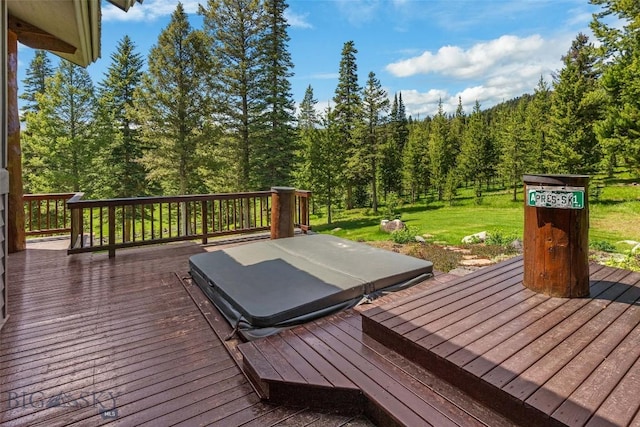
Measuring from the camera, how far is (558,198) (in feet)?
8.06

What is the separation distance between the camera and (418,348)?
1.89m

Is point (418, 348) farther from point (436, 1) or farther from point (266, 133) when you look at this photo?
point (266, 133)

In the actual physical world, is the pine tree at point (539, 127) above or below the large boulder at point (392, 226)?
above

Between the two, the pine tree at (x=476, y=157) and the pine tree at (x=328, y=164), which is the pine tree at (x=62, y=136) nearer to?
the pine tree at (x=328, y=164)

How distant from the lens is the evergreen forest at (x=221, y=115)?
12.5 m

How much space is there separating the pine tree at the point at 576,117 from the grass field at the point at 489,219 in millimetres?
2094

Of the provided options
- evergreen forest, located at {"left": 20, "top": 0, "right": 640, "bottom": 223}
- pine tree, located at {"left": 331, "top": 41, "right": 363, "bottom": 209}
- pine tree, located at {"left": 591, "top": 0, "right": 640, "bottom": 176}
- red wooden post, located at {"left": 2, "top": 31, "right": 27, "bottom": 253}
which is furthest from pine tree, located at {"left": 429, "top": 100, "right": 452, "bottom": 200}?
red wooden post, located at {"left": 2, "top": 31, "right": 27, "bottom": 253}

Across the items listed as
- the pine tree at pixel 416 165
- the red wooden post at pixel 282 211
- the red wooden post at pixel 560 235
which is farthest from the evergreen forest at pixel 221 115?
the red wooden post at pixel 560 235

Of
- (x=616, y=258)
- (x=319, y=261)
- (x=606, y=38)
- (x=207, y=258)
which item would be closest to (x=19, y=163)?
(x=207, y=258)

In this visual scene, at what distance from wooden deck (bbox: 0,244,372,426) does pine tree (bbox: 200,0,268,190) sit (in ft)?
36.6

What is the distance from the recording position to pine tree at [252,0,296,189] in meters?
14.5

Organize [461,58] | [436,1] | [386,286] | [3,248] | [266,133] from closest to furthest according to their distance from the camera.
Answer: [3,248] → [386,286] → [436,1] → [266,133] → [461,58]

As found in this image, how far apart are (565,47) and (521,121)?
20.2 ft

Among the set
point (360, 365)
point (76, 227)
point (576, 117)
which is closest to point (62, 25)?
point (76, 227)
